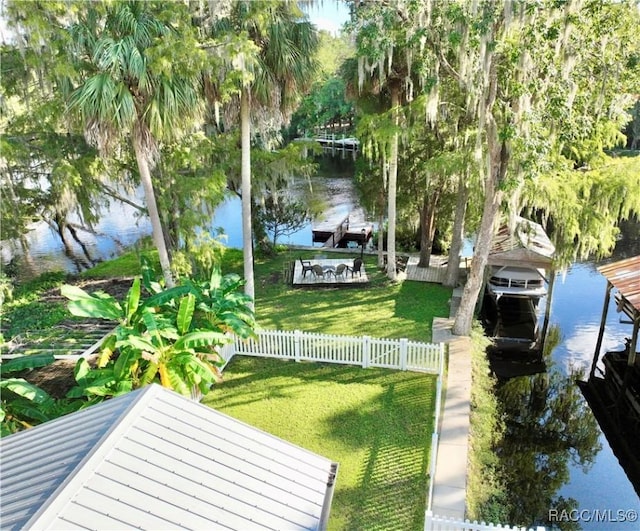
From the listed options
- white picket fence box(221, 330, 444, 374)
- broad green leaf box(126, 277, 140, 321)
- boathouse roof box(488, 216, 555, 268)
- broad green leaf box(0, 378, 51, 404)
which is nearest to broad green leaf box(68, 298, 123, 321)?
broad green leaf box(126, 277, 140, 321)

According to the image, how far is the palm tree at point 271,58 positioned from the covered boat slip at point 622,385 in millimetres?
8784

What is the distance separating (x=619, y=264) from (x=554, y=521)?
7129 mm

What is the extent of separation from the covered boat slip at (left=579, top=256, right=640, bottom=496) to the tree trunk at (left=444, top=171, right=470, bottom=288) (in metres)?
4.00

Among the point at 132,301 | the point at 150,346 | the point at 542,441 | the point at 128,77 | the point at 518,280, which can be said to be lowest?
the point at 542,441

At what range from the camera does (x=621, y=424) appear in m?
10.1

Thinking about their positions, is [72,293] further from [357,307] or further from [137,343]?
[357,307]

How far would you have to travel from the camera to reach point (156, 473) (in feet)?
12.3

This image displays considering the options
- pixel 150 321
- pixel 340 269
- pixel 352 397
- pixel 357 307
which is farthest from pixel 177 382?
pixel 340 269

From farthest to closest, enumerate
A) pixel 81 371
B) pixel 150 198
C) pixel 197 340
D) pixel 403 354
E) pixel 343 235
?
pixel 343 235 → pixel 150 198 → pixel 403 354 → pixel 197 340 → pixel 81 371

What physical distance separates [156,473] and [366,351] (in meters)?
7.06

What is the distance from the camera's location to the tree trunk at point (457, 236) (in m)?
13.9

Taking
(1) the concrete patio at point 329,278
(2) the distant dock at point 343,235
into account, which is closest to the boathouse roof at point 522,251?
(1) the concrete patio at point 329,278

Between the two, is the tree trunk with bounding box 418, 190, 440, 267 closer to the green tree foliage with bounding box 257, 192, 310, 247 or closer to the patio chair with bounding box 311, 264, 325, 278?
the patio chair with bounding box 311, 264, 325, 278

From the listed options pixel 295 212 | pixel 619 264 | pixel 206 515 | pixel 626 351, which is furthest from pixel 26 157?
pixel 626 351
